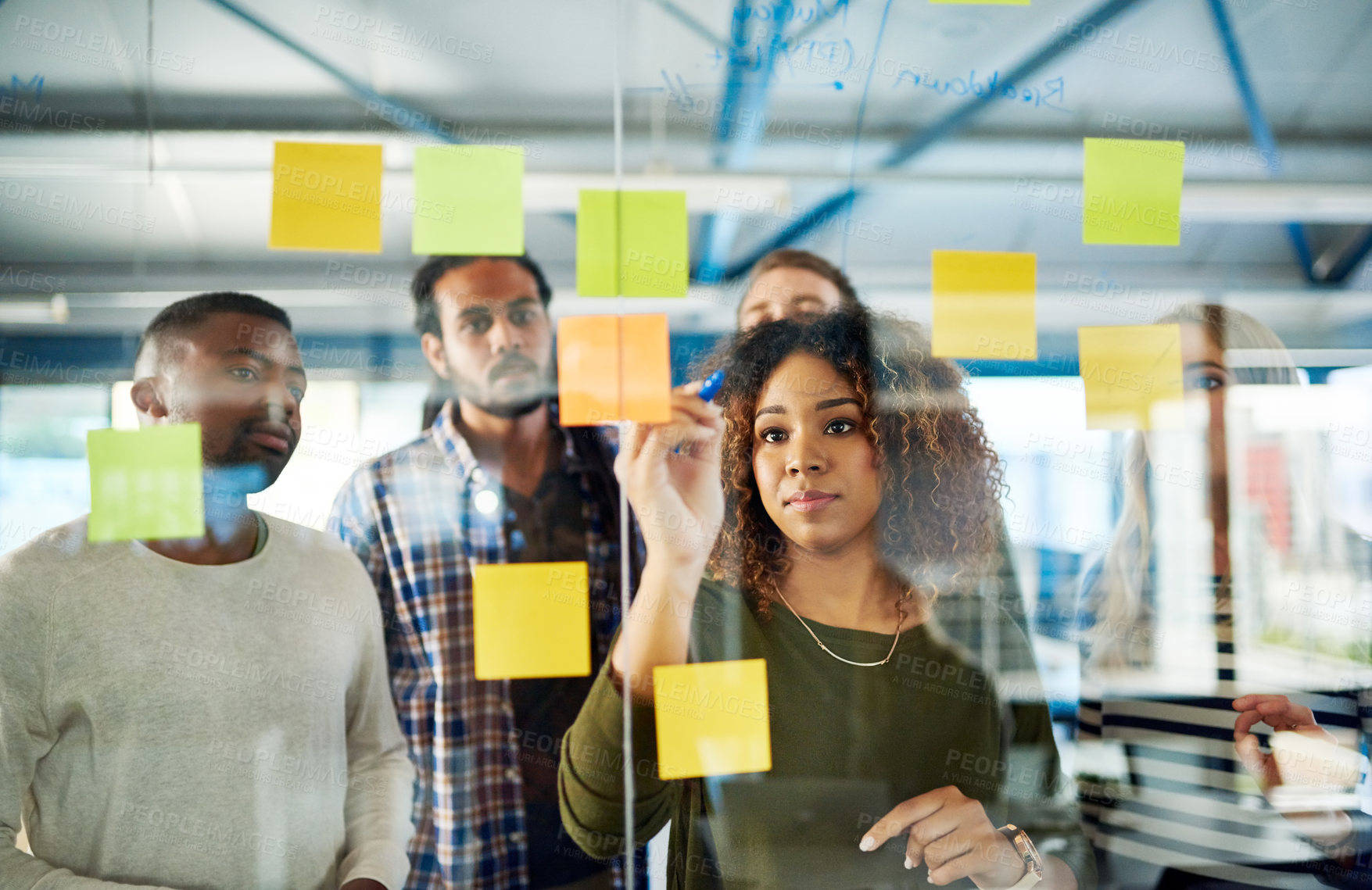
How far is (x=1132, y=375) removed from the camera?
153 centimetres

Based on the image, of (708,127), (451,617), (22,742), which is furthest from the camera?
(708,127)

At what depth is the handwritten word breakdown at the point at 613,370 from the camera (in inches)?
53.7

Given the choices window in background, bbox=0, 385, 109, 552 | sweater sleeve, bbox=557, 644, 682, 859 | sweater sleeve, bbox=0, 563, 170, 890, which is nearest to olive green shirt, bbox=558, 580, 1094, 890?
sweater sleeve, bbox=557, 644, 682, 859

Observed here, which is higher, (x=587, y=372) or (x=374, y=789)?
(x=587, y=372)

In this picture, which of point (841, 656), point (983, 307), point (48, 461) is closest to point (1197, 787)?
point (841, 656)

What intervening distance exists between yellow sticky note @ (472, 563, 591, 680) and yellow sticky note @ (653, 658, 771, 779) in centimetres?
14

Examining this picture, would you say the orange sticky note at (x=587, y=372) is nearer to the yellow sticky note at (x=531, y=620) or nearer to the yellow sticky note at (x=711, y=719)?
the yellow sticky note at (x=531, y=620)

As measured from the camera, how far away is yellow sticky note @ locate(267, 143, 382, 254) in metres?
1.34

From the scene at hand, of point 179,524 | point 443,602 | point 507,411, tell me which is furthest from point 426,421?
point 179,524

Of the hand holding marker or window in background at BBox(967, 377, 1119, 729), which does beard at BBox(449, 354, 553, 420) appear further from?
window in background at BBox(967, 377, 1119, 729)

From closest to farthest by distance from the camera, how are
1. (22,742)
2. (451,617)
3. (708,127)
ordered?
(22,742)
(451,617)
(708,127)

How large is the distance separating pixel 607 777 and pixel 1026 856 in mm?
711

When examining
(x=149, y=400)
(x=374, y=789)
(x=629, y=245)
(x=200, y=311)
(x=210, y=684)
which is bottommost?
(x=374, y=789)

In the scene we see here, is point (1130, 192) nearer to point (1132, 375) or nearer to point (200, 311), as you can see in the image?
point (1132, 375)
